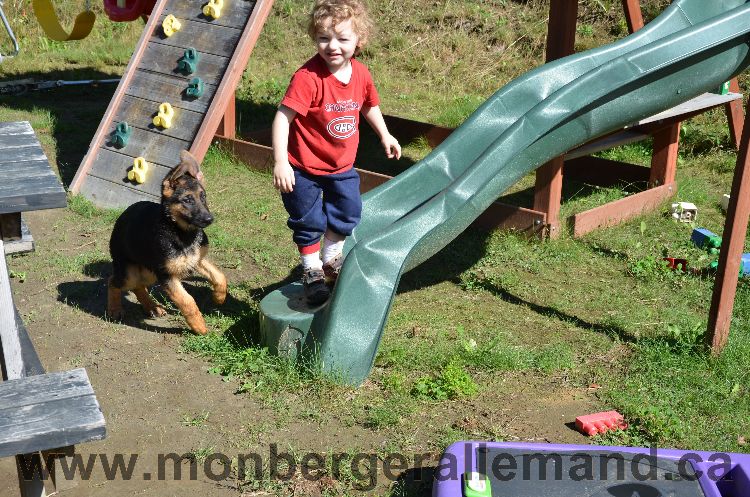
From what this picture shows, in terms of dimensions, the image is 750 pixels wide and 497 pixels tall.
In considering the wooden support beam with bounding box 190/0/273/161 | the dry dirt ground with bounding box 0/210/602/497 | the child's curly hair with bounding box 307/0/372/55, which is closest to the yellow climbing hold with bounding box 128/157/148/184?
the wooden support beam with bounding box 190/0/273/161

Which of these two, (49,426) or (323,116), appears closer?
(49,426)

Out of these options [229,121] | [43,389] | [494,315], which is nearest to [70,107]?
[229,121]

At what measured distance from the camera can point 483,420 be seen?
4473 millimetres

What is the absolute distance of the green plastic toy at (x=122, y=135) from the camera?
7.81 meters

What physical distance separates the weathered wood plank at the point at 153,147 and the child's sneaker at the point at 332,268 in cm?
282

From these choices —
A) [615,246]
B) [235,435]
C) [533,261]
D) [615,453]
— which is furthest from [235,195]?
[615,453]

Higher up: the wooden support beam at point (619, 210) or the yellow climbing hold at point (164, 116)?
the yellow climbing hold at point (164, 116)

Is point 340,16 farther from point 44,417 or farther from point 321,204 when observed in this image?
point 44,417

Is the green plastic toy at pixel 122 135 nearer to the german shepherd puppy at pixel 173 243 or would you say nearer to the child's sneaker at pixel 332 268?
the german shepherd puppy at pixel 173 243

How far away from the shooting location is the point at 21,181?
3758 mm

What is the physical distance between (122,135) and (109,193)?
0.54m

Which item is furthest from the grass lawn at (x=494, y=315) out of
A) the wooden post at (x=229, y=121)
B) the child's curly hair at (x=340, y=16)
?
the child's curly hair at (x=340, y=16)

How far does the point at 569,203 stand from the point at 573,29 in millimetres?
1627

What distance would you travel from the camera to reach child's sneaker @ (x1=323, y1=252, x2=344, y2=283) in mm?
5109
